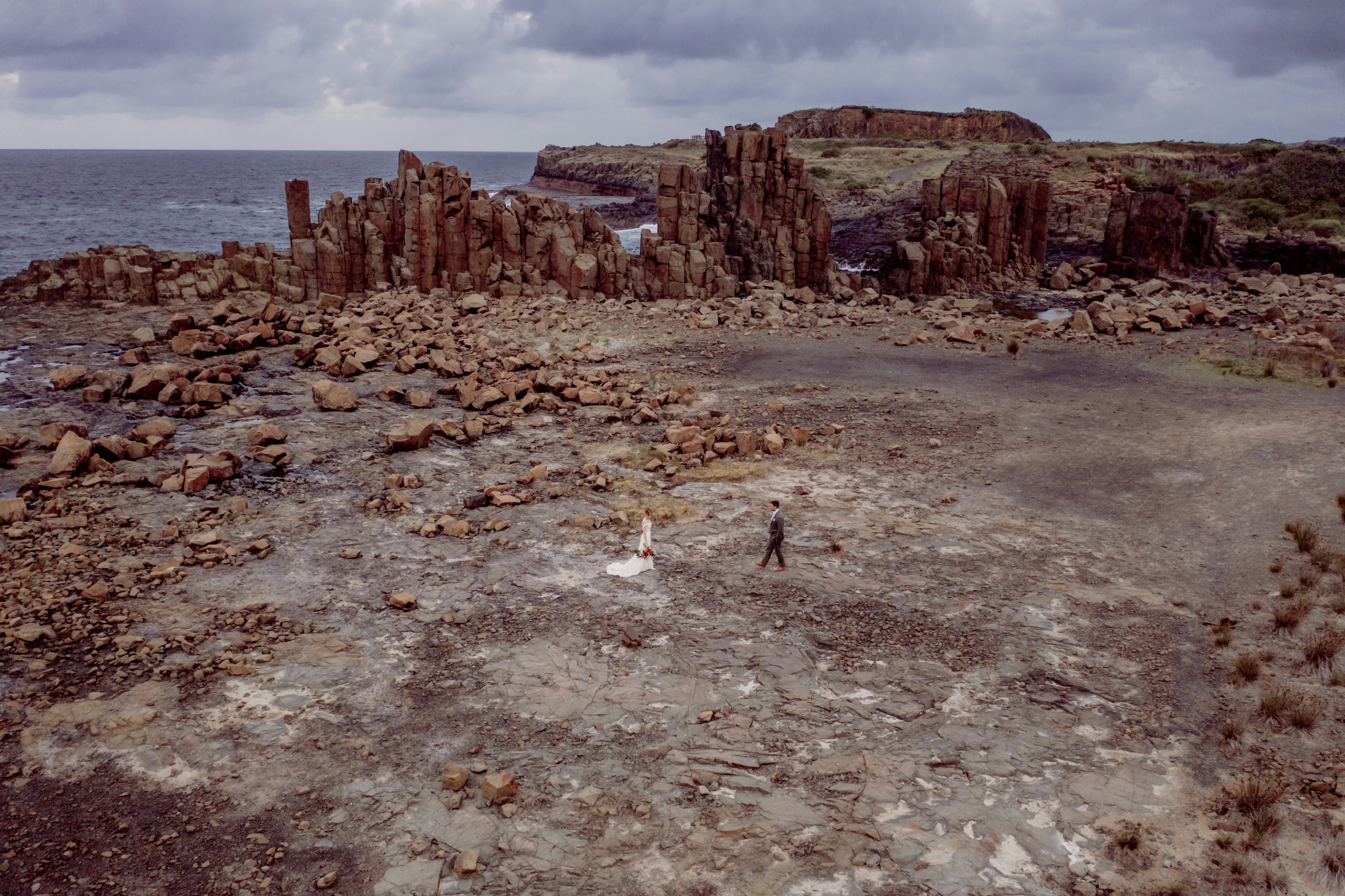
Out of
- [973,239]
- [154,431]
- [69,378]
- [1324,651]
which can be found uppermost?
[973,239]

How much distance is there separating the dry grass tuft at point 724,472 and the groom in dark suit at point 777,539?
4.09 metres

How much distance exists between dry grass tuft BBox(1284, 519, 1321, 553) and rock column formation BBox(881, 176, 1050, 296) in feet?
92.7

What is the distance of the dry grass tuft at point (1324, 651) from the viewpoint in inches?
440

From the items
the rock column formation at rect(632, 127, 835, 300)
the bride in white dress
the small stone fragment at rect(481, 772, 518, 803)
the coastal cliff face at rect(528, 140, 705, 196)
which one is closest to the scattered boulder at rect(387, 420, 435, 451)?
the bride in white dress

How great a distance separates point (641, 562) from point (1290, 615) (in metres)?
9.50

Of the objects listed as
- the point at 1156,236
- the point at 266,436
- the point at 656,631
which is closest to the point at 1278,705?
the point at 656,631

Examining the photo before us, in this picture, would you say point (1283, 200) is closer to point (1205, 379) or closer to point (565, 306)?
point (1205, 379)

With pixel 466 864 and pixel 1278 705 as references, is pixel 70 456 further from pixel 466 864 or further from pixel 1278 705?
pixel 1278 705

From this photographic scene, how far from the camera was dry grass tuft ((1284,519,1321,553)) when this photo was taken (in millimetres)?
14586

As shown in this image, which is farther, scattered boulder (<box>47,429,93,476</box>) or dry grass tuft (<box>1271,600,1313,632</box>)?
scattered boulder (<box>47,429,93,476</box>)

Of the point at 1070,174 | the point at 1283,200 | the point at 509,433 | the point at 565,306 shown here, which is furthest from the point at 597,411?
the point at 1283,200

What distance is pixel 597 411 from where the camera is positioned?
926 inches

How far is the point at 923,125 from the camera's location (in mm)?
126188

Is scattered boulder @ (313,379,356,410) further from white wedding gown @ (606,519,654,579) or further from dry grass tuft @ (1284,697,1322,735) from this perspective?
dry grass tuft @ (1284,697,1322,735)
